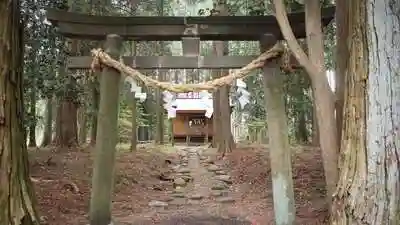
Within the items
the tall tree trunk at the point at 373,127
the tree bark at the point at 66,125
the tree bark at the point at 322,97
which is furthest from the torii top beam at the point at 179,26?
the tree bark at the point at 66,125

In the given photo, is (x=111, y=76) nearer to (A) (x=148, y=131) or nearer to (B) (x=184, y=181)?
(B) (x=184, y=181)

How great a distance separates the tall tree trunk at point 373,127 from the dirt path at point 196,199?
2.76m

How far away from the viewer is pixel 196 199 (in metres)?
7.65

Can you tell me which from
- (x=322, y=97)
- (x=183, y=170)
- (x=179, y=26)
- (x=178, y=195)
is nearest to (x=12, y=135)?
(x=179, y=26)

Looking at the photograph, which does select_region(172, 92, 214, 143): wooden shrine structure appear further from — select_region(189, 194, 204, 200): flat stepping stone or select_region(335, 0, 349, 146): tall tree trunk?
select_region(335, 0, 349, 146): tall tree trunk

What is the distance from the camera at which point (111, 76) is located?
5355 mm

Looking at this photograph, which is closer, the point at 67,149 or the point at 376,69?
the point at 376,69

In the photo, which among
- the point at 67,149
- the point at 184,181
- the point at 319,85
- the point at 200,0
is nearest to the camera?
the point at 319,85

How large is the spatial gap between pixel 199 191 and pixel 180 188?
20.8 inches

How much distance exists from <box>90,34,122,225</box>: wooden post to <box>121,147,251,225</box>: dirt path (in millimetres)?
742

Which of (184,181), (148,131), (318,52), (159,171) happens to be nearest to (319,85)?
(318,52)

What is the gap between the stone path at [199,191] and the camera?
677 cm

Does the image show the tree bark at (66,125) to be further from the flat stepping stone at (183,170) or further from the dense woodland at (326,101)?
the flat stepping stone at (183,170)

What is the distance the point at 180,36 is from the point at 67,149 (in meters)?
6.65
